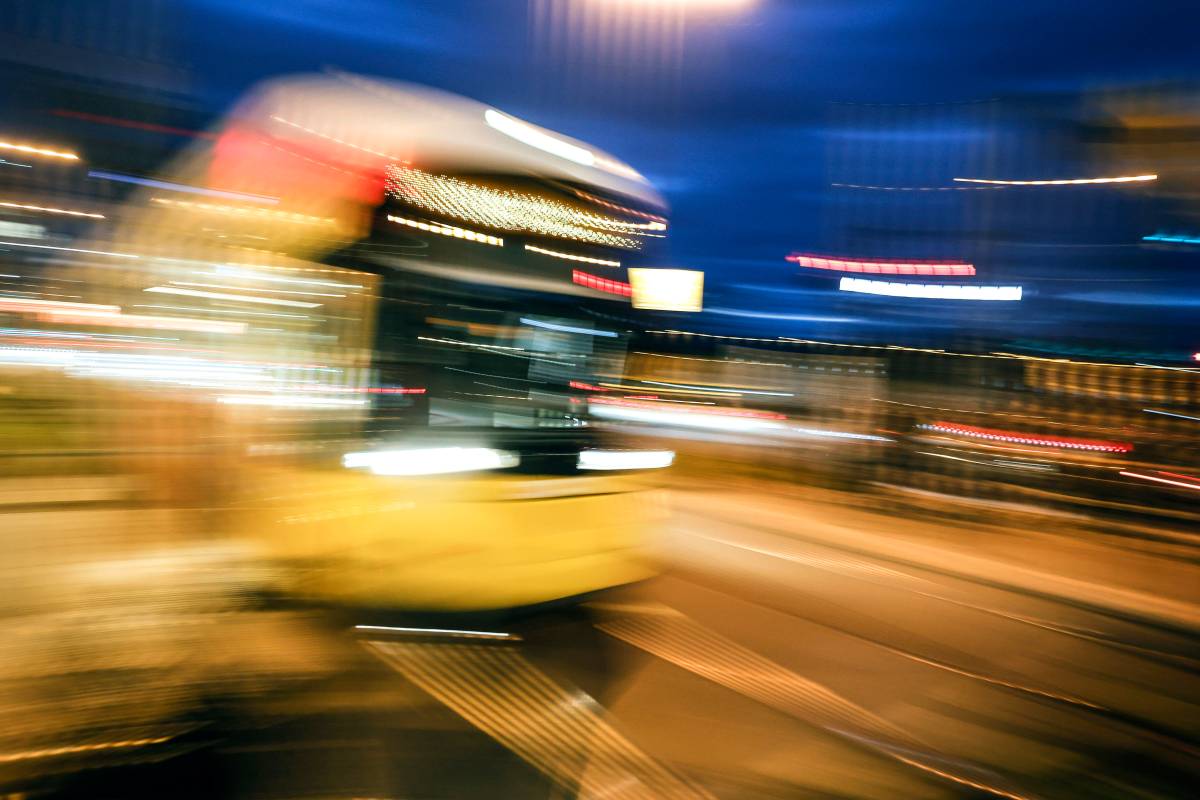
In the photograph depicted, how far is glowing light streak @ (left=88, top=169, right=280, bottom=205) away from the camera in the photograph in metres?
4.68

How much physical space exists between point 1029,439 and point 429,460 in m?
12.4

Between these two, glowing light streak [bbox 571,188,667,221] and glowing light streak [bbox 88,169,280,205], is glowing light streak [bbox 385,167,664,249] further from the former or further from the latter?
glowing light streak [bbox 88,169,280,205]

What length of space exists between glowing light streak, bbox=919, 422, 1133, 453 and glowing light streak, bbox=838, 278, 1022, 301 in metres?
2.34

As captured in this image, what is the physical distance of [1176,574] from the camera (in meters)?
8.84

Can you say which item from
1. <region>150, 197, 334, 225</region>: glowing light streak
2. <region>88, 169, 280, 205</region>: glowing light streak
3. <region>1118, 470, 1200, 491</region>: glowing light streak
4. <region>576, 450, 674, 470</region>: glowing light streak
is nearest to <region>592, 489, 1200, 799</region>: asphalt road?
<region>576, 450, 674, 470</region>: glowing light streak

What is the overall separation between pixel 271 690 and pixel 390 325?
1.85m

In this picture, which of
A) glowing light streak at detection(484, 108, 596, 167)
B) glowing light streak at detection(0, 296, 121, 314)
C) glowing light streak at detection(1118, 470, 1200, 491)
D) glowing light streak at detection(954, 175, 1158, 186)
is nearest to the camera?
glowing light streak at detection(484, 108, 596, 167)

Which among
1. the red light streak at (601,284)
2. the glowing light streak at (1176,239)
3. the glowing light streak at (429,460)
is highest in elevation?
the glowing light streak at (1176,239)

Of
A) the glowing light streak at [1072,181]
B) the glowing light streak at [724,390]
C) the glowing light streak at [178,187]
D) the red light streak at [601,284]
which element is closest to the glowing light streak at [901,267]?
the glowing light streak at [1072,181]

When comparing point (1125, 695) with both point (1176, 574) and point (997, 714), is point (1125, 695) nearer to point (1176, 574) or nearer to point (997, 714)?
point (997, 714)

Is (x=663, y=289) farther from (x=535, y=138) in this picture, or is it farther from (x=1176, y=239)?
(x=1176, y=239)

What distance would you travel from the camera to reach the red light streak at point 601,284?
536 cm

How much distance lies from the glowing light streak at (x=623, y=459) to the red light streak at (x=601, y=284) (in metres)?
1.05

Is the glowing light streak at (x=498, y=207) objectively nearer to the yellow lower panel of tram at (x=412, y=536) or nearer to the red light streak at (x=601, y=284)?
the red light streak at (x=601, y=284)
